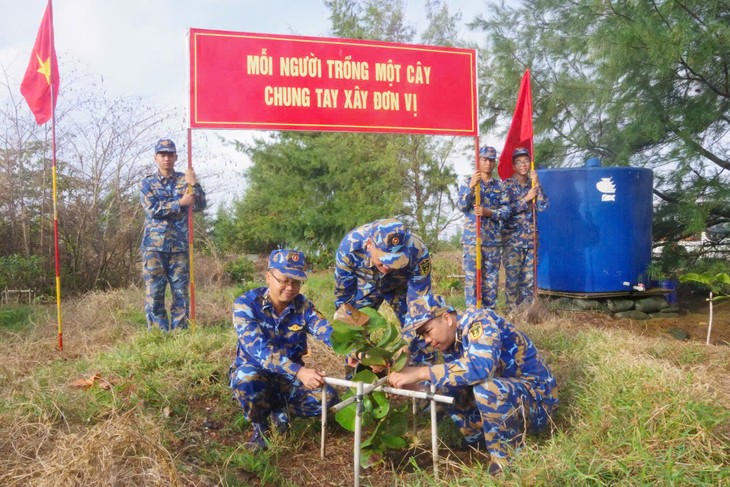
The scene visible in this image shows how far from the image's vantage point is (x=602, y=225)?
649 cm

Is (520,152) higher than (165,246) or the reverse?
higher

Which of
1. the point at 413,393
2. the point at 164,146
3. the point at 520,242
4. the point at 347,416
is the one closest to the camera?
the point at 413,393

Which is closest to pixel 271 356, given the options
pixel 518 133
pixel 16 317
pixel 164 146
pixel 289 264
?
pixel 289 264

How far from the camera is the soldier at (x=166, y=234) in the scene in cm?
530

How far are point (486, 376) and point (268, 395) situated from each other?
49.9 inches

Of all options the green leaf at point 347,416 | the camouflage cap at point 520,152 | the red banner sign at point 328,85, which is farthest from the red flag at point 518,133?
the green leaf at point 347,416

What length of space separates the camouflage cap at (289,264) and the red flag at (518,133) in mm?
3805

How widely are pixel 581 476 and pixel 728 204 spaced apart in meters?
4.69

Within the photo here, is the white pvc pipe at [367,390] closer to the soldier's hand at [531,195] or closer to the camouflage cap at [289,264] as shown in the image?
the camouflage cap at [289,264]

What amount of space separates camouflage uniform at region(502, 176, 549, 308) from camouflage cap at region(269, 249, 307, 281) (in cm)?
345

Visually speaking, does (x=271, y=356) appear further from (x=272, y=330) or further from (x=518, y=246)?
(x=518, y=246)

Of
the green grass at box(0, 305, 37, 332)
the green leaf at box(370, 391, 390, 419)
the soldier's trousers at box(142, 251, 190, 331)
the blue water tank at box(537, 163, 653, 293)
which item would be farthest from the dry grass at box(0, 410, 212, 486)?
the blue water tank at box(537, 163, 653, 293)

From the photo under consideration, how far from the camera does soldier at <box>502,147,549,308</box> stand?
19.9ft

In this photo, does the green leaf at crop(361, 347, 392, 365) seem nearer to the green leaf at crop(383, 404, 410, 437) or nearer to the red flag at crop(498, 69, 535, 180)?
the green leaf at crop(383, 404, 410, 437)
